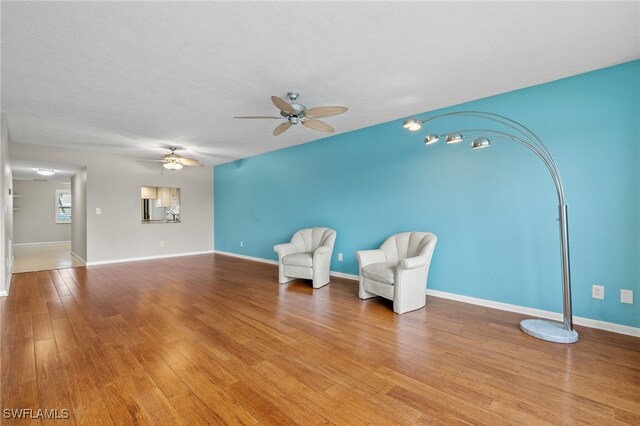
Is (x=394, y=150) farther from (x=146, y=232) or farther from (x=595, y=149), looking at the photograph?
(x=146, y=232)

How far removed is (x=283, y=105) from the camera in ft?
9.44

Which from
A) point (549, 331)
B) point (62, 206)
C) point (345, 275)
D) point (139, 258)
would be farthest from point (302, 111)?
point (62, 206)

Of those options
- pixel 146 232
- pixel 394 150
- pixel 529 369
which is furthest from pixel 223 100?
pixel 146 232

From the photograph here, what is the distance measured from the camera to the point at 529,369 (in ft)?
6.94

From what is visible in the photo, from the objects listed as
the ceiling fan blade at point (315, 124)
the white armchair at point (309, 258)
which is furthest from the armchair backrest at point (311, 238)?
the ceiling fan blade at point (315, 124)

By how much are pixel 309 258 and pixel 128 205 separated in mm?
5149

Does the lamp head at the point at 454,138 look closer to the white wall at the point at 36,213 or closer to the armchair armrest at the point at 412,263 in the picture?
the armchair armrest at the point at 412,263

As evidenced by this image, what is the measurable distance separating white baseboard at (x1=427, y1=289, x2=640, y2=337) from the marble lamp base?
0.69 feet

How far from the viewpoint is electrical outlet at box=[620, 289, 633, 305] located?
2668 millimetres

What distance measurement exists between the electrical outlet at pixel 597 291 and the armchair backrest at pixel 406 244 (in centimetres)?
154

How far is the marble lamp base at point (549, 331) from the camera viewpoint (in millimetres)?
2547

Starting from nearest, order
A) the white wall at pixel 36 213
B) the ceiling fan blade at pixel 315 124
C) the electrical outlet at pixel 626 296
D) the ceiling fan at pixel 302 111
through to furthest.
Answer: the electrical outlet at pixel 626 296 → the ceiling fan at pixel 302 111 → the ceiling fan blade at pixel 315 124 → the white wall at pixel 36 213

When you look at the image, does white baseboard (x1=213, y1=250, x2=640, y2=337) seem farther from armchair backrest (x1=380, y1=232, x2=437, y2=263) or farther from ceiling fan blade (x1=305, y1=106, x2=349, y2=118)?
ceiling fan blade (x1=305, y1=106, x2=349, y2=118)

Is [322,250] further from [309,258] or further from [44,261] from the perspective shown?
[44,261]
